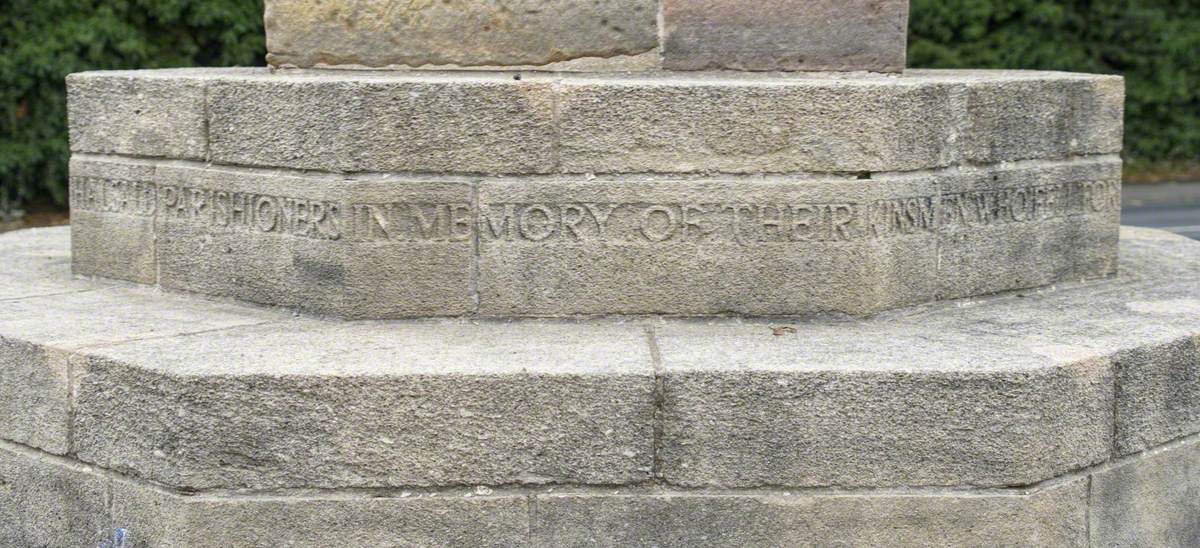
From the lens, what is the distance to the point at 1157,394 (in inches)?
139

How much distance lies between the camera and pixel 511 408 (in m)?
3.21

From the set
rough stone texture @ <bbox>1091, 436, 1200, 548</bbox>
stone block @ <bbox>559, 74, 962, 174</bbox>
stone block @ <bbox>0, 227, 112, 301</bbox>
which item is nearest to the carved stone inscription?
stone block @ <bbox>559, 74, 962, 174</bbox>

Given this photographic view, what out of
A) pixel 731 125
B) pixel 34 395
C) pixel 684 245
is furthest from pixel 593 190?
pixel 34 395

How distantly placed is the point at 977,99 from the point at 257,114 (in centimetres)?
198

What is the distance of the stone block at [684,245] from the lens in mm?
3693

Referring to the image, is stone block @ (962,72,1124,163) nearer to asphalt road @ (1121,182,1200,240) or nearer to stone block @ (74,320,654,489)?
stone block @ (74,320,654,489)

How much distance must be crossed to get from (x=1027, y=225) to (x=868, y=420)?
121 centimetres

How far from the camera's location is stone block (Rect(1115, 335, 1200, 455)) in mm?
3451

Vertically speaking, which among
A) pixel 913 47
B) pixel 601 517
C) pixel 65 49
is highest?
pixel 913 47

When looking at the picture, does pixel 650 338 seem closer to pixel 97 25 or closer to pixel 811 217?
pixel 811 217

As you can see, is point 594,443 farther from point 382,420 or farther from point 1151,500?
point 1151,500

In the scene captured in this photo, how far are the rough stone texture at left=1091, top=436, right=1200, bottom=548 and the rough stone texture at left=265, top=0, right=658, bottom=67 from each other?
1.73 m

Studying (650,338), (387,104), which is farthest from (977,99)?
(387,104)

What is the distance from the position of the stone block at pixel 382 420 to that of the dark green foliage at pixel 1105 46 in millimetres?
10384
